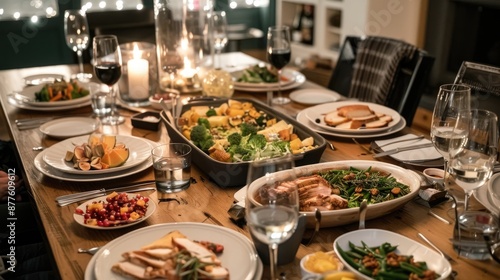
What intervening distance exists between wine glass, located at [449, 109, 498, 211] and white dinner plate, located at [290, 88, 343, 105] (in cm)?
93

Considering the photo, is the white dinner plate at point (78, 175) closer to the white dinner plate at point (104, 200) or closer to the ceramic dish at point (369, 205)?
the white dinner plate at point (104, 200)

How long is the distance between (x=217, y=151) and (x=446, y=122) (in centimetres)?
57

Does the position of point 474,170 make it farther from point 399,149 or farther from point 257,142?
point 257,142

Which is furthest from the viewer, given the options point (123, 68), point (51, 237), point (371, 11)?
point (371, 11)

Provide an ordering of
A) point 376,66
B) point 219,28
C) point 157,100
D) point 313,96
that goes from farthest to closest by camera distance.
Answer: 1. point 219,28
2. point 376,66
3. point 313,96
4. point 157,100

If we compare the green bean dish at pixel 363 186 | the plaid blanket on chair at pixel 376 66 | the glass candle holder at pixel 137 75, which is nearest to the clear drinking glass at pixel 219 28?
the glass candle holder at pixel 137 75

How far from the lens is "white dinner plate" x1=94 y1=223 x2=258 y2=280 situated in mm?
1037

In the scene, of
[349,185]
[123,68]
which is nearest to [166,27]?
[123,68]

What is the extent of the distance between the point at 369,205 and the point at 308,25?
3.95 meters

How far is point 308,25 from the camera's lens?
196 inches

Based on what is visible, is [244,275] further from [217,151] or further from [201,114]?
Result: [201,114]

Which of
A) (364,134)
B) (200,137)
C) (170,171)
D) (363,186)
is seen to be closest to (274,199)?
(363,186)

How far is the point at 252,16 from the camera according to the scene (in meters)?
5.42

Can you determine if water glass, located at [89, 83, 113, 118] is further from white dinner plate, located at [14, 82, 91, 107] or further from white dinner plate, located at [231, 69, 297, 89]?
white dinner plate, located at [231, 69, 297, 89]
